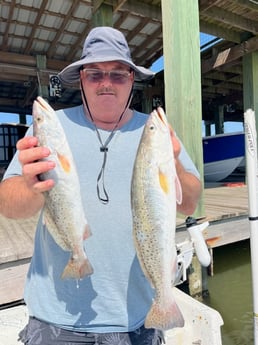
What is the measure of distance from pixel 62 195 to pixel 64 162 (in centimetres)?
13

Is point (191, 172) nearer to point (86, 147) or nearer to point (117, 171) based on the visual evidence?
point (117, 171)

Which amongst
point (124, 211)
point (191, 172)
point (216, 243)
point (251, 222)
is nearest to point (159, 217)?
point (124, 211)

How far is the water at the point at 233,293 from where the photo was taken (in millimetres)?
3511

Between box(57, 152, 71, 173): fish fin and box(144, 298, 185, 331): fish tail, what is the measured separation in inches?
25.8

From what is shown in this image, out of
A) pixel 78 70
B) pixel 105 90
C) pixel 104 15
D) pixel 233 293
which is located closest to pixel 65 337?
pixel 105 90

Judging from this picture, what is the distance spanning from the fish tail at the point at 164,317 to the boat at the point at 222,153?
11128 millimetres

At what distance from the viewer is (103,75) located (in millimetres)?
1491

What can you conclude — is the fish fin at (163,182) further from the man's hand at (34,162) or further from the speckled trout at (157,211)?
the man's hand at (34,162)

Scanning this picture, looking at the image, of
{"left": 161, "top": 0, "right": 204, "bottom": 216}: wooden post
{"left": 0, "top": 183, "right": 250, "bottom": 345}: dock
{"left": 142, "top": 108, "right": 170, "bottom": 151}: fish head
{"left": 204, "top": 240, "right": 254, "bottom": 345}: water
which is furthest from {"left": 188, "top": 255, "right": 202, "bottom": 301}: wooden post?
{"left": 142, "top": 108, "right": 170, "bottom": 151}: fish head

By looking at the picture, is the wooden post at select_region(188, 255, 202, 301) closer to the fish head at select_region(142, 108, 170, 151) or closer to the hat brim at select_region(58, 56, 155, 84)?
the hat brim at select_region(58, 56, 155, 84)

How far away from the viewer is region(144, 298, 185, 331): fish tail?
4.31 feet

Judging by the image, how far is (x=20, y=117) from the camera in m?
16.0

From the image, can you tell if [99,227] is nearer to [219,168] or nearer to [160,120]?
[160,120]

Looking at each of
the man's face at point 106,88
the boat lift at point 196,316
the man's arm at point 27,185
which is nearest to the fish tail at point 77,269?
the man's arm at point 27,185
